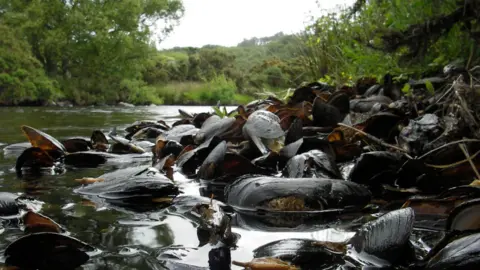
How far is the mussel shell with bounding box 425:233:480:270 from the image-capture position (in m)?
0.78

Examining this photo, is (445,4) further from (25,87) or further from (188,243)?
(25,87)

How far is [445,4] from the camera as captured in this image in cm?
245

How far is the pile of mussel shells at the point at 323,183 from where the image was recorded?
961 millimetres

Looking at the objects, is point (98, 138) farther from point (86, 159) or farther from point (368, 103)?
point (368, 103)

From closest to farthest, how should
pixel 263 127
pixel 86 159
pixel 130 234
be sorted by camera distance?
pixel 130 234 → pixel 263 127 → pixel 86 159

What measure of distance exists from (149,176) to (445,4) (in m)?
2.08

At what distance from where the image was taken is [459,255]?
0.79m

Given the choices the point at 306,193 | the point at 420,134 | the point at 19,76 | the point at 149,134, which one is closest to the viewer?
the point at 306,193

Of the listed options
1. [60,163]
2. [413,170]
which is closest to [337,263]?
Result: [413,170]

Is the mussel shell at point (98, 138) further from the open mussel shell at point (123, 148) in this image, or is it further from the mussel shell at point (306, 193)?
the mussel shell at point (306, 193)

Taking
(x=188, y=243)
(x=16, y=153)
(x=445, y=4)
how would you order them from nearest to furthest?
(x=188, y=243) < (x=445, y=4) < (x=16, y=153)

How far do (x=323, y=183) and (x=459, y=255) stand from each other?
28.5 inches

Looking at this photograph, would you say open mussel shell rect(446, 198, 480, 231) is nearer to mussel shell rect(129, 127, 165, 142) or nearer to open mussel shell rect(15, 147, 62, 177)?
open mussel shell rect(15, 147, 62, 177)

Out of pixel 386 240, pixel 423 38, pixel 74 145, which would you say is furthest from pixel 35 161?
pixel 423 38
